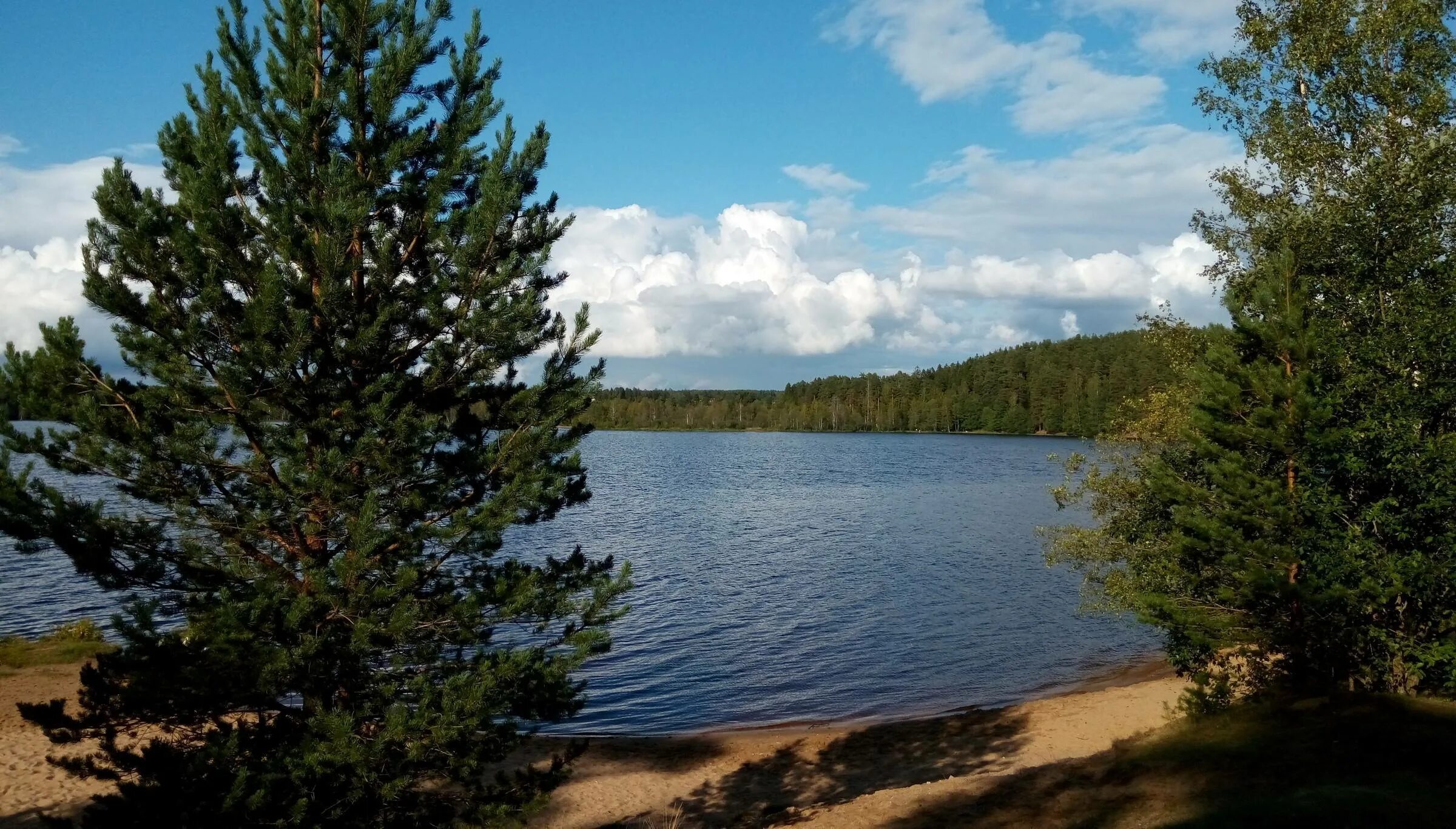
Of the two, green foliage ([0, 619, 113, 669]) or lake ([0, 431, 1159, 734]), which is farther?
lake ([0, 431, 1159, 734])

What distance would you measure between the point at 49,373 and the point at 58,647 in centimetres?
1886

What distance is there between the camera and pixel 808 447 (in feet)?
462

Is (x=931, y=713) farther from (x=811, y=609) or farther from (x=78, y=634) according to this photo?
(x=78, y=634)

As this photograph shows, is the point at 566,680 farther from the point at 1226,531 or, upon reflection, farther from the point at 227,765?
the point at 1226,531

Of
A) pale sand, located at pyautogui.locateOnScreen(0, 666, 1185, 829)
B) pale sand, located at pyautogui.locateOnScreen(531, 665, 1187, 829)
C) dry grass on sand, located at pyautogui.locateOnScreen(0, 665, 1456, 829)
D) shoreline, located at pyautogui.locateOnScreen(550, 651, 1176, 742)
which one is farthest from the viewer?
shoreline, located at pyautogui.locateOnScreen(550, 651, 1176, 742)

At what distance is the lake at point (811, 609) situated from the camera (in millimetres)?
24281

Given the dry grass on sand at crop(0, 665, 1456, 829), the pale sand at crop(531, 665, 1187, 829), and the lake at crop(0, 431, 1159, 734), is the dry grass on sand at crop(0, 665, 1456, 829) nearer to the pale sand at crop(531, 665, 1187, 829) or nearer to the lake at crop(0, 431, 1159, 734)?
the pale sand at crop(531, 665, 1187, 829)

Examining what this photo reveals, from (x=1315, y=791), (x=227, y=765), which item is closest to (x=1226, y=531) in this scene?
(x=1315, y=791)

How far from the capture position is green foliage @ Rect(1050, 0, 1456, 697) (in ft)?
44.6

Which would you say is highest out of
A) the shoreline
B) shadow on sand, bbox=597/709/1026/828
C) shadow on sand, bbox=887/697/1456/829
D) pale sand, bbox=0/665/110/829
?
shadow on sand, bbox=887/697/1456/829

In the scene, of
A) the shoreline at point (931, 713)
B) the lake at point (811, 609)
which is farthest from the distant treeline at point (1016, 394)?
the shoreline at point (931, 713)

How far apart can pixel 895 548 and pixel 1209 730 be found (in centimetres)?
3013

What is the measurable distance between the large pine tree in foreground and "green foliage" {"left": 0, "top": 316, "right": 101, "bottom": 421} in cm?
6

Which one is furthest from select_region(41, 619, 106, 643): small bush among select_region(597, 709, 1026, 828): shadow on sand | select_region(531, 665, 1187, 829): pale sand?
select_region(597, 709, 1026, 828): shadow on sand
